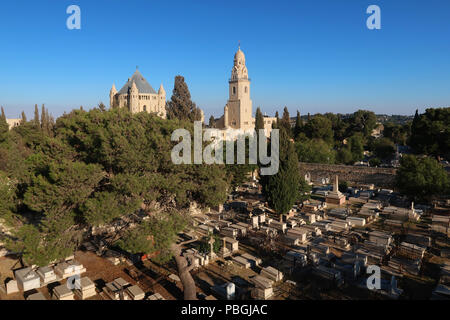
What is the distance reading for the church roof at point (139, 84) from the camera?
54.8 metres

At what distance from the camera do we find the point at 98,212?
35.1 feet

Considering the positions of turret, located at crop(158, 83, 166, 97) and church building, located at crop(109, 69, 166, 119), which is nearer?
church building, located at crop(109, 69, 166, 119)

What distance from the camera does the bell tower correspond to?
54.9 meters

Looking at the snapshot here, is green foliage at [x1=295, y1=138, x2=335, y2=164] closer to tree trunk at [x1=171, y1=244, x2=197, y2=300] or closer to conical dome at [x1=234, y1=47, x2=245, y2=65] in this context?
conical dome at [x1=234, y1=47, x2=245, y2=65]

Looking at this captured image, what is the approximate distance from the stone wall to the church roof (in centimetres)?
3287

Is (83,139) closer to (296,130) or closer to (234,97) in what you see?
(234,97)

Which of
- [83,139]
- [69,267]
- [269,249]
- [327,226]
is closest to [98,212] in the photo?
[83,139]

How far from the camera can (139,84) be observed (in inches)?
2167

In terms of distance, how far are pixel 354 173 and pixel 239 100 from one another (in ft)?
90.1

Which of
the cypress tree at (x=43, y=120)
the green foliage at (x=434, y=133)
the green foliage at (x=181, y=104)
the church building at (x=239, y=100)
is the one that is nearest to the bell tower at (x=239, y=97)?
the church building at (x=239, y=100)

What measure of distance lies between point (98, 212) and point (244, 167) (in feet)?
51.0

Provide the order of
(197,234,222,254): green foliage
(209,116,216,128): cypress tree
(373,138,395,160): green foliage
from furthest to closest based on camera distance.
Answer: (209,116,216,128): cypress tree, (373,138,395,160): green foliage, (197,234,222,254): green foliage

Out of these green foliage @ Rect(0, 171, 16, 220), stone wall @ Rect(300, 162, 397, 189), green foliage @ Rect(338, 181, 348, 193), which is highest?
green foliage @ Rect(0, 171, 16, 220)

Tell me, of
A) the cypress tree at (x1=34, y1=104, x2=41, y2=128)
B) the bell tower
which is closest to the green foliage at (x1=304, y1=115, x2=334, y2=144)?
the bell tower
